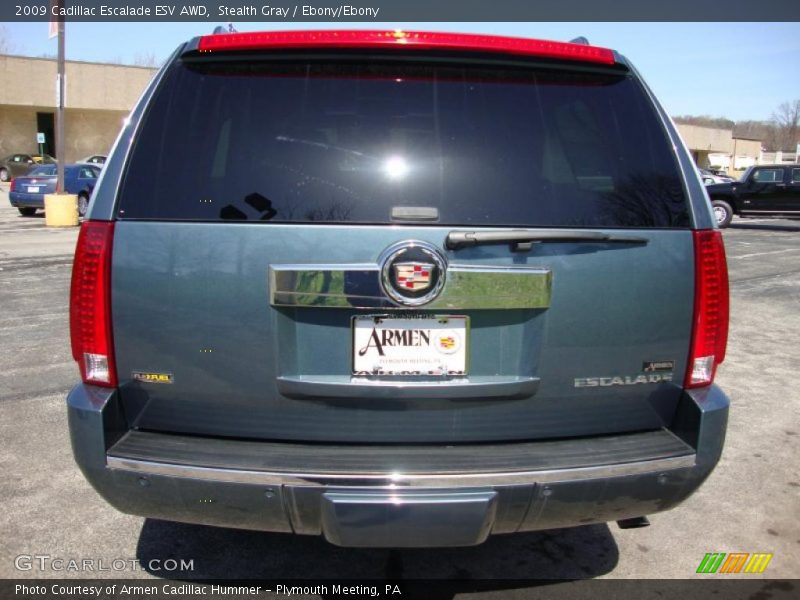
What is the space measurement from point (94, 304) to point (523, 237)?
4.47 ft

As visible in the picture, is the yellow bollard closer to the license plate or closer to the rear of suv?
the rear of suv

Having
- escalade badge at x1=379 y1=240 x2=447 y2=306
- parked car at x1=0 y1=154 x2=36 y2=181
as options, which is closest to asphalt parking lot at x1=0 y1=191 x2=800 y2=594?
escalade badge at x1=379 y1=240 x2=447 y2=306

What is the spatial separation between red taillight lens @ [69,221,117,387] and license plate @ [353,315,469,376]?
0.79 metres

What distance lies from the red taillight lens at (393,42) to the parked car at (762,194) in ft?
66.6

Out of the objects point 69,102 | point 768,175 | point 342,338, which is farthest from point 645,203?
point 69,102

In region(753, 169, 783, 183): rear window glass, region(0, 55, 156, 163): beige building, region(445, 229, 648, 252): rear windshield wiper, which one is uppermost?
region(0, 55, 156, 163): beige building

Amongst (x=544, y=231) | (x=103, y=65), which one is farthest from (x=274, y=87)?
(x=103, y=65)

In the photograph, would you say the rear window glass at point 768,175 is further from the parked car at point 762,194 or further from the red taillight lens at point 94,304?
the red taillight lens at point 94,304

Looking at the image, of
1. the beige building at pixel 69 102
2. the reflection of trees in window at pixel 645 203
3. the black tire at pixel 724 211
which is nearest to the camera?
the reflection of trees in window at pixel 645 203

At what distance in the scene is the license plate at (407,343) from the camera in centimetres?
213

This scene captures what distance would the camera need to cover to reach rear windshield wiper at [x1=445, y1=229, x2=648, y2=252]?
2.07 metres

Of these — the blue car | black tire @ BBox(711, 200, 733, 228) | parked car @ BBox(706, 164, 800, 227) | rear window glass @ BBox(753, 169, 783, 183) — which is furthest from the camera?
black tire @ BBox(711, 200, 733, 228)

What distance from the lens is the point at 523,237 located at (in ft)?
6.89

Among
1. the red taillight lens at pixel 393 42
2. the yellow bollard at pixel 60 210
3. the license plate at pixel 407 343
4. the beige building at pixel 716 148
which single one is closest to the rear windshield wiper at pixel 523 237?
the license plate at pixel 407 343
